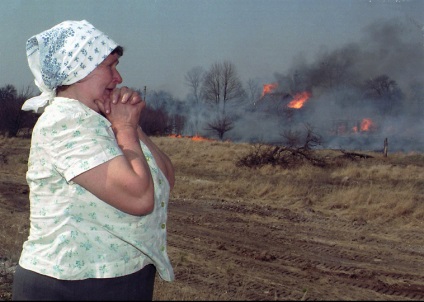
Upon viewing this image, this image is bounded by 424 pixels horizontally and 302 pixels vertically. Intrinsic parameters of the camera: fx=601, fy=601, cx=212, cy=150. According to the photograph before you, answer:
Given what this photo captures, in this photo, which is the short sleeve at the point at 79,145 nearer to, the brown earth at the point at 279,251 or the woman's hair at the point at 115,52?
the woman's hair at the point at 115,52

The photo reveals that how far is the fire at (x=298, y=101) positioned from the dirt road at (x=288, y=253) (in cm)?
3311

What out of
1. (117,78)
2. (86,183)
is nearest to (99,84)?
(117,78)

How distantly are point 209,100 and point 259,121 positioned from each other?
503 centimetres

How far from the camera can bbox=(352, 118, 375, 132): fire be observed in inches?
1629

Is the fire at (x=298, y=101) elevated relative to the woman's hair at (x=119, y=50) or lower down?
elevated

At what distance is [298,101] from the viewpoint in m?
43.9

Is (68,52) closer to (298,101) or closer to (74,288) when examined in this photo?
(74,288)

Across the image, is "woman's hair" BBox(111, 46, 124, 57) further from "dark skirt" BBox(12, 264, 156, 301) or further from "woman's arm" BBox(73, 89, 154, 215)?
"dark skirt" BBox(12, 264, 156, 301)

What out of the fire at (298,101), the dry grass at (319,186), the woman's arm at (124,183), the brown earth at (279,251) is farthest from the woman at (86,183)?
the fire at (298,101)

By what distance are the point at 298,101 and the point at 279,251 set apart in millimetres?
36642

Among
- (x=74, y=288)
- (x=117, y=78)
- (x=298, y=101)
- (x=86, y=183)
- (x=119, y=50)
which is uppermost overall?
(x=298, y=101)

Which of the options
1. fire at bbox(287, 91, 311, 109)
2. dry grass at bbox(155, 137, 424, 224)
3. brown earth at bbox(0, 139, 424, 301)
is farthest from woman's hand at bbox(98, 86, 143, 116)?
fire at bbox(287, 91, 311, 109)

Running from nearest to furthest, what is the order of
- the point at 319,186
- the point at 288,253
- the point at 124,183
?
1. the point at 124,183
2. the point at 288,253
3. the point at 319,186

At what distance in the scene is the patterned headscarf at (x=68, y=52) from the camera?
2.09 m
